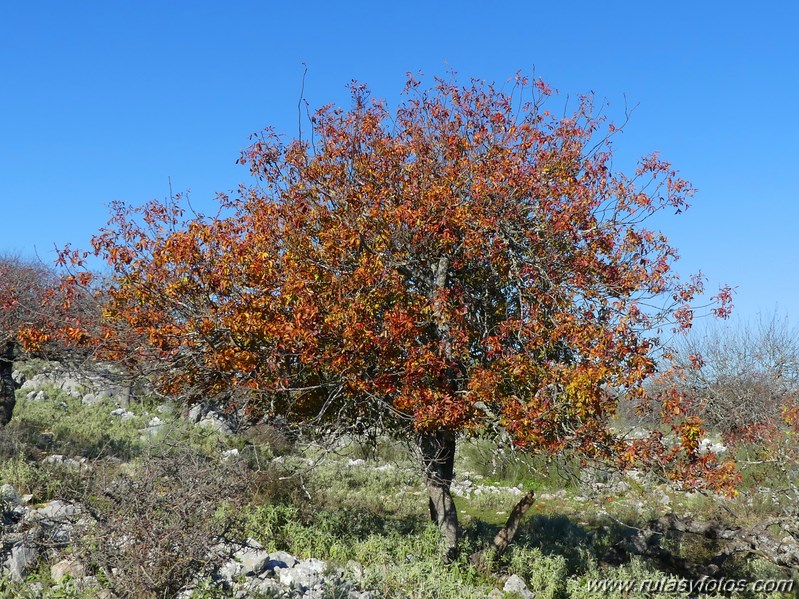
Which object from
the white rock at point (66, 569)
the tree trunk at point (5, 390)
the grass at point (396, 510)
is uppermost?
the tree trunk at point (5, 390)

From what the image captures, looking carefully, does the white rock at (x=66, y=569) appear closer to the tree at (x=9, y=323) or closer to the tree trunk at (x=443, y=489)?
the tree trunk at (x=443, y=489)

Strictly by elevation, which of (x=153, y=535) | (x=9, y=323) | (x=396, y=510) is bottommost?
(x=396, y=510)

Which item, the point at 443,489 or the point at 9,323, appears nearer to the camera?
the point at 443,489

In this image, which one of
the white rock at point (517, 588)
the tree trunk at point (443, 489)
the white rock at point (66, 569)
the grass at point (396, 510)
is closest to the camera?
the white rock at point (66, 569)

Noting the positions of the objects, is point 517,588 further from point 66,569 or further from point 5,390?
point 5,390

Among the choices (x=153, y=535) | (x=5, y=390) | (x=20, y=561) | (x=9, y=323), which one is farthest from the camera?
(x=5, y=390)

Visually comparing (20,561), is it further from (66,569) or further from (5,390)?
(5,390)

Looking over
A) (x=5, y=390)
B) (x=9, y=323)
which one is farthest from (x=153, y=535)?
(x=5, y=390)

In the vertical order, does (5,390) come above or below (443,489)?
above

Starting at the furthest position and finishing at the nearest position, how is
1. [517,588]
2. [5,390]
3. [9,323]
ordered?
[5,390] < [9,323] < [517,588]

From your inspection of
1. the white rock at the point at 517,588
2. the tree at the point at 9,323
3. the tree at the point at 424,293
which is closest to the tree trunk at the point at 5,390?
the tree at the point at 9,323

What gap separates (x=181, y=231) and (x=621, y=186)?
6220mm

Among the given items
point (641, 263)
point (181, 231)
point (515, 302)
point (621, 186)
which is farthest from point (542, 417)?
point (181, 231)

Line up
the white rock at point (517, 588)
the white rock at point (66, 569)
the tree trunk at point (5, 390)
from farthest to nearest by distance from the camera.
A: 1. the tree trunk at point (5, 390)
2. the white rock at point (517, 588)
3. the white rock at point (66, 569)
